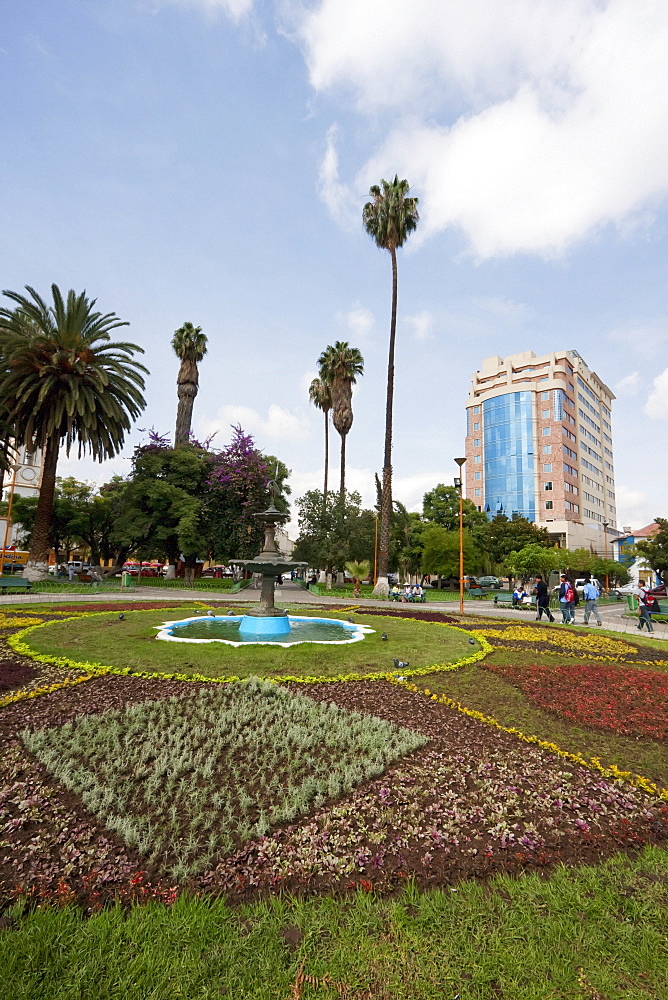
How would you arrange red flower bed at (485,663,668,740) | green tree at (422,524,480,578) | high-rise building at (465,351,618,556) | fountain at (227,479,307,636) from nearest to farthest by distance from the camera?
red flower bed at (485,663,668,740), fountain at (227,479,307,636), green tree at (422,524,480,578), high-rise building at (465,351,618,556)

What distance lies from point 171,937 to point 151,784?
6.01ft

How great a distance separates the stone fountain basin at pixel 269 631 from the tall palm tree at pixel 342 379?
29.1m

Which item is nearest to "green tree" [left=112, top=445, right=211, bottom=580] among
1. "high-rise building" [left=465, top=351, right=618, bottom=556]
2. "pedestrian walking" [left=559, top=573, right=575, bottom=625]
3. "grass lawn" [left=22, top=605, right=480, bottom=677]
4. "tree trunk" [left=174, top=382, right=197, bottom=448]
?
"tree trunk" [left=174, top=382, right=197, bottom=448]

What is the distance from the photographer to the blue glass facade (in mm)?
72062

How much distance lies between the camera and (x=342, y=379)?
44.1 metres

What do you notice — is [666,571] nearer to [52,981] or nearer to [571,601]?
[571,601]

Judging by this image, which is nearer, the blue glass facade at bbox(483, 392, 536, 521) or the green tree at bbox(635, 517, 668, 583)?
the green tree at bbox(635, 517, 668, 583)

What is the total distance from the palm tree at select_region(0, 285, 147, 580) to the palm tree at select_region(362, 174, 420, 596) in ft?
55.9

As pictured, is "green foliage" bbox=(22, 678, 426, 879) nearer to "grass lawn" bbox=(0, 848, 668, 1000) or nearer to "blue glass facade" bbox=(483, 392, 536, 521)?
"grass lawn" bbox=(0, 848, 668, 1000)

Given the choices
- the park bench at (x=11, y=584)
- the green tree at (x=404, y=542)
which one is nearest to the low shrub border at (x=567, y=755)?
the park bench at (x=11, y=584)

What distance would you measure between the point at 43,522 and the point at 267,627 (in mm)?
21498

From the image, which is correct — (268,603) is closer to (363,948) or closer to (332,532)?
(363,948)

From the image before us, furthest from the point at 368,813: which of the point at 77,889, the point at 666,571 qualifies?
the point at 666,571

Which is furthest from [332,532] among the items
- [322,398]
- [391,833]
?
[391,833]
